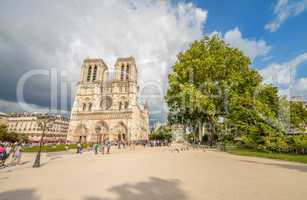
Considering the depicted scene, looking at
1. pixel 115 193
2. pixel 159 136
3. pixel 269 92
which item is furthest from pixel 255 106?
pixel 159 136

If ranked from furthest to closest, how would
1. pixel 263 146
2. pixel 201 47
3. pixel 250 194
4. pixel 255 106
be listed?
pixel 201 47, pixel 255 106, pixel 263 146, pixel 250 194

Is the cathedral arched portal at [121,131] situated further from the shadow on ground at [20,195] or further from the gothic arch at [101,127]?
the shadow on ground at [20,195]

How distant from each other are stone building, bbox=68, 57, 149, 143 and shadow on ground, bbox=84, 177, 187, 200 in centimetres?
4325

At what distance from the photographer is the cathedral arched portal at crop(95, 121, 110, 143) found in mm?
50616

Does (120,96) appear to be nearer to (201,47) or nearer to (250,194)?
(201,47)

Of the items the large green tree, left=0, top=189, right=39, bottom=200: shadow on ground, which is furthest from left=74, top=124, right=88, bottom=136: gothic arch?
left=0, top=189, right=39, bottom=200: shadow on ground

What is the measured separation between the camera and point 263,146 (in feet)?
51.3

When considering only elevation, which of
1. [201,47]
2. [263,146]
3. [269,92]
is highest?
[201,47]

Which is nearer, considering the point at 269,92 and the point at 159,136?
the point at 269,92

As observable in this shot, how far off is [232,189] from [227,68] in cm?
2139

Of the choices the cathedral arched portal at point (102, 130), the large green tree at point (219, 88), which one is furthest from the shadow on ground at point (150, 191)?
the cathedral arched portal at point (102, 130)

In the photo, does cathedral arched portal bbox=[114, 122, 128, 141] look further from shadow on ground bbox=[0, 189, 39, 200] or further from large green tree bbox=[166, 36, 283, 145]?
shadow on ground bbox=[0, 189, 39, 200]

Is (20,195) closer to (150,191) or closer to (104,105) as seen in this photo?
(150,191)

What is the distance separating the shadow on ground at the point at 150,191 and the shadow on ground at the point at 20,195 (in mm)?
1693
